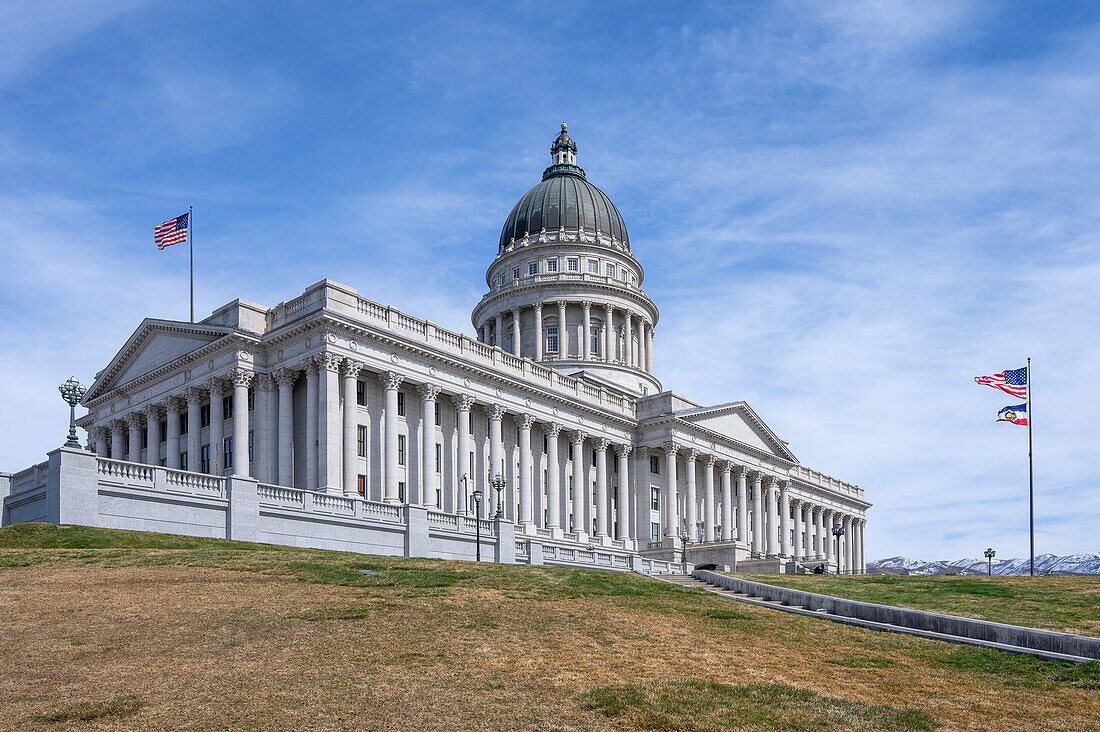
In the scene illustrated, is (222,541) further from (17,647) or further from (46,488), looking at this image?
(17,647)

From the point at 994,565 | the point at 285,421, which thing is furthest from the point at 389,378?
the point at 994,565

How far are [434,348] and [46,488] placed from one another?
97.5 feet

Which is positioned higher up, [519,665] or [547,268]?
[547,268]

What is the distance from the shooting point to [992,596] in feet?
124

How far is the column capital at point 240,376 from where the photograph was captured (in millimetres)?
58719

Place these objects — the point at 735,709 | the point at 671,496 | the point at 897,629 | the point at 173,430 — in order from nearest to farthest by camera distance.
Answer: the point at 735,709, the point at 897,629, the point at 173,430, the point at 671,496

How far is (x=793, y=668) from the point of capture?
20.2 m

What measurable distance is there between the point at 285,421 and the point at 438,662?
42.8 meters

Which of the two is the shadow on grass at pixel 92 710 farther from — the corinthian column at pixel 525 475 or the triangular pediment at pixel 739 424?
the triangular pediment at pixel 739 424

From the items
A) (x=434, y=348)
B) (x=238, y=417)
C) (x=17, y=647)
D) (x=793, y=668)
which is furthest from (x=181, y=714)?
(x=434, y=348)

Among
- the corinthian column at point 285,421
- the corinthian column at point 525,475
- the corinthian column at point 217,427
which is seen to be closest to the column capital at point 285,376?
the corinthian column at point 285,421

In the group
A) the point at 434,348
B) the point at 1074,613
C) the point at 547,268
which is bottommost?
the point at 1074,613

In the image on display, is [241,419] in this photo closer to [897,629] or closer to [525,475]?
[525,475]

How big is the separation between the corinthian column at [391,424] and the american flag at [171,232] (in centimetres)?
1371
